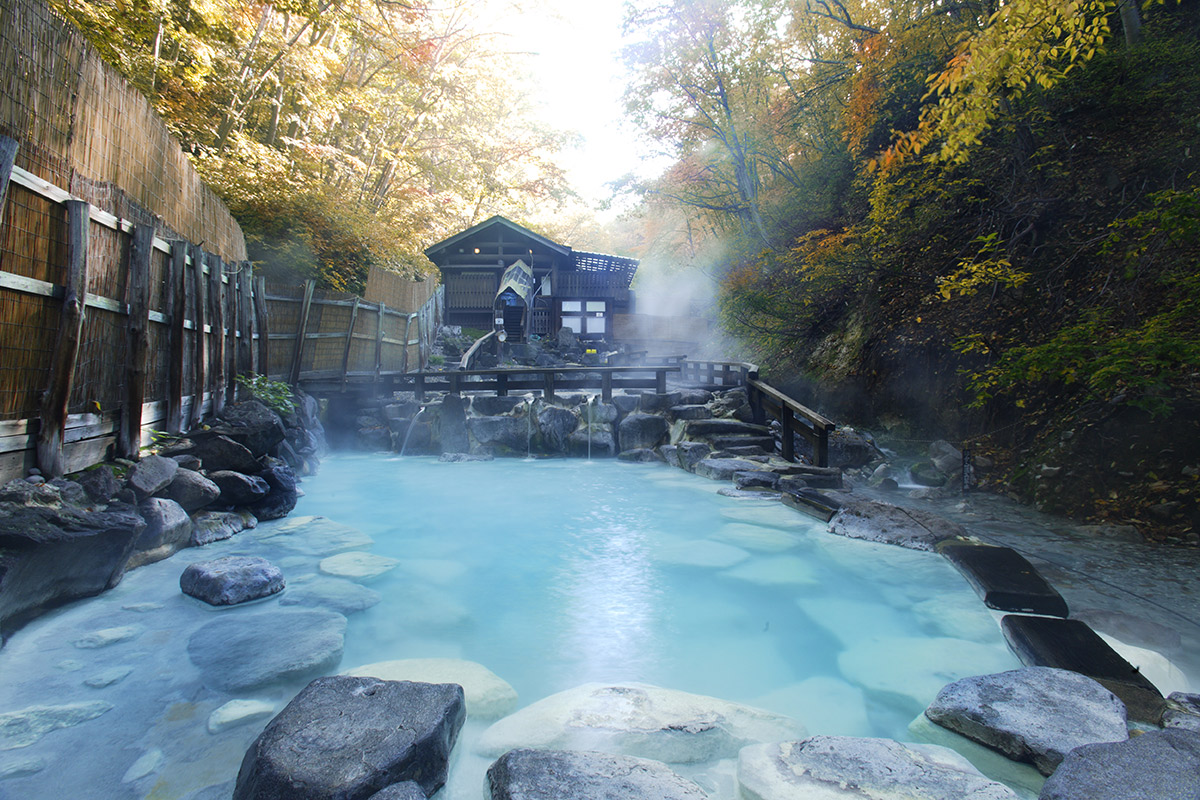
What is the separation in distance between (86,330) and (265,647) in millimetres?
2917

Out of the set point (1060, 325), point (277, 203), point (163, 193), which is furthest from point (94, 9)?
point (1060, 325)

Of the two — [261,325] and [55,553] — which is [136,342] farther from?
[261,325]

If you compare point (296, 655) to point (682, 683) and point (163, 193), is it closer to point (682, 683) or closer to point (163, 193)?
point (682, 683)

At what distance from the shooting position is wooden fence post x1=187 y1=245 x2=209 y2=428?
602cm

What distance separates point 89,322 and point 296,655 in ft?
10.4

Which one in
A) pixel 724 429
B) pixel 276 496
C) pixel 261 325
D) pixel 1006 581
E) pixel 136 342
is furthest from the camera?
pixel 724 429

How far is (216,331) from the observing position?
6.83 metres

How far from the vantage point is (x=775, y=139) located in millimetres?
15961

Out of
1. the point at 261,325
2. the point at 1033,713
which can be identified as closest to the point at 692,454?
the point at 1033,713

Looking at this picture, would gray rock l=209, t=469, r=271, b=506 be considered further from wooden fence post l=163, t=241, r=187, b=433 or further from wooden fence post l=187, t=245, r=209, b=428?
wooden fence post l=187, t=245, r=209, b=428

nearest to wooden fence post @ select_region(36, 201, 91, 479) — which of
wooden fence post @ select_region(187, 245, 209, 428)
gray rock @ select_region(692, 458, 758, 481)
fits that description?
wooden fence post @ select_region(187, 245, 209, 428)

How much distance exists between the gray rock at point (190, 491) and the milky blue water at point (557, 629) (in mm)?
483

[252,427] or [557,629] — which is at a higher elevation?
[252,427]

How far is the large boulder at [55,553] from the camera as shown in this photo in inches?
120
